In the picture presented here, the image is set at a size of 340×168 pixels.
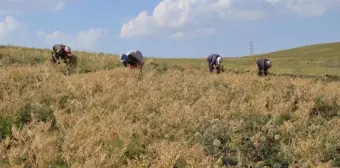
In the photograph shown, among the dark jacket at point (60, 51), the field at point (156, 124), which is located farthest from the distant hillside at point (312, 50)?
the field at point (156, 124)

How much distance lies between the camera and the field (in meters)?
5.93

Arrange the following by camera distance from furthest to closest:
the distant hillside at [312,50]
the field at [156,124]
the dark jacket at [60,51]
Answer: the distant hillside at [312,50]
the dark jacket at [60,51]
the field at [156,124]

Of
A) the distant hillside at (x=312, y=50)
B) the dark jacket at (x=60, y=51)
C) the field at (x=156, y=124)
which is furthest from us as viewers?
the distant hillside at (x=312, y=50)

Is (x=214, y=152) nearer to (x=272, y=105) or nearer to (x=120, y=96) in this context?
(x=120, y=96)

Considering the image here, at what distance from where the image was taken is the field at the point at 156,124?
593 centimetres

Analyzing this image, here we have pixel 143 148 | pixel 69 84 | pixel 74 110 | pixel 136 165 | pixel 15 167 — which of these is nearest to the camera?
pixel 15 167

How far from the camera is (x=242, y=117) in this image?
8461 millimetres

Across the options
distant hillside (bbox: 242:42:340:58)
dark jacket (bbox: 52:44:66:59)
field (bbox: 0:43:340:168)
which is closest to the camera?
field (bbox: 0:43:340:168)

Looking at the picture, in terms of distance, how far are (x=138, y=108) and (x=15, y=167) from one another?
9.61ft

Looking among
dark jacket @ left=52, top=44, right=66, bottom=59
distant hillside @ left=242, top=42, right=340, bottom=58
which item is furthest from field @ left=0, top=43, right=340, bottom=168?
distant hillside @ left=242, top=42, right=340, bottom=58

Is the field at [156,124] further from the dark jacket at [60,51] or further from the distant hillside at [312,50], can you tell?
the distant hillside at [312,50]

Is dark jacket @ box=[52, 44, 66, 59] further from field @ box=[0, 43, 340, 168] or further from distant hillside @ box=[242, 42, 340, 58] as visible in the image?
distant hillside @ box=[242, 42, 340, 58]

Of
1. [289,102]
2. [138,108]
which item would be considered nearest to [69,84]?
[138,108]

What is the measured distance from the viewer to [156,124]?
A: 7453mm
